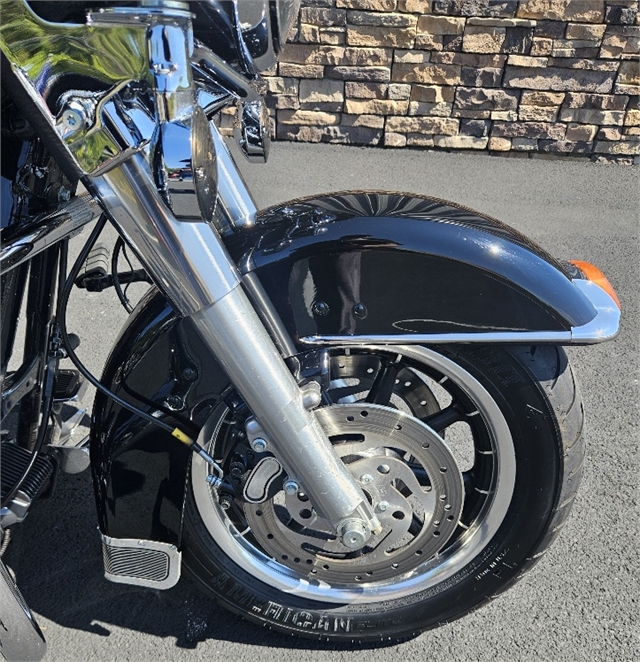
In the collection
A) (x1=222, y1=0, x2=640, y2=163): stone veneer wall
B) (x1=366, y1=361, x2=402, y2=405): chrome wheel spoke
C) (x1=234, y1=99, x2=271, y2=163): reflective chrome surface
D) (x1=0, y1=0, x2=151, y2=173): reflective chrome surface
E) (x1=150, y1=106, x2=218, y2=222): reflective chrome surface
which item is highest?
(x1=0, y1=0, x2=151, y2=173): reflective chrome surface

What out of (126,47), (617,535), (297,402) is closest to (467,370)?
(297,402)

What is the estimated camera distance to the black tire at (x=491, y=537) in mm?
1182

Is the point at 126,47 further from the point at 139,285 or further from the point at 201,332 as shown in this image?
the point at 139,285

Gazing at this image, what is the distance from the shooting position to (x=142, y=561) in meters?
1.33

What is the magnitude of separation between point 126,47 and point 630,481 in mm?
1819

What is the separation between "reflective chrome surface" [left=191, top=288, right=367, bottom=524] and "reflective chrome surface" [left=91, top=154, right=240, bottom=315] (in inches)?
1.3

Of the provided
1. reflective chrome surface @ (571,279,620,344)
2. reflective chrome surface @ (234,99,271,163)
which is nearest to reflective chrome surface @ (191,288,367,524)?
reflective chrome surface @ (234,99,271,163)

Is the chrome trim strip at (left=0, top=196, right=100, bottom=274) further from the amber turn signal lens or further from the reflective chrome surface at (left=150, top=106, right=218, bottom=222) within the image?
the amber turn signal lens

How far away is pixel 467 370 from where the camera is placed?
1181 mm

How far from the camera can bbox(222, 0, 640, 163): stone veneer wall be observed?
147 inches

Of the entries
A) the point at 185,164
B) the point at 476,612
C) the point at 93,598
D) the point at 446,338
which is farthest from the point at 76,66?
the point at 476,612

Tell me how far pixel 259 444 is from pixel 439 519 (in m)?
0.43

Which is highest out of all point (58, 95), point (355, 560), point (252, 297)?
point (58, 95)

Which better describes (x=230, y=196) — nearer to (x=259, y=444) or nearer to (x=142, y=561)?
(x=259, y=444)
